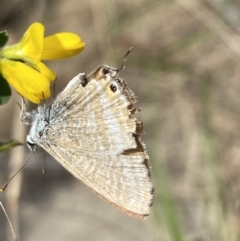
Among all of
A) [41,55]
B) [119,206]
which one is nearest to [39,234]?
[119,206]

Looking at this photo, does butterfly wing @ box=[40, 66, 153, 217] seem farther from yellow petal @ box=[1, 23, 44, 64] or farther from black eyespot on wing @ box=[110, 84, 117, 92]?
yellow petal @ box=[1, 23, 44, 64]

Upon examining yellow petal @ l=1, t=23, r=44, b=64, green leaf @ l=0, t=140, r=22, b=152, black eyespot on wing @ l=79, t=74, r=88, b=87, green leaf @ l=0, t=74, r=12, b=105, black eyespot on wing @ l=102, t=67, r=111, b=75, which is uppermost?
yellow petal @ l=1, t=23, r=44, b=64

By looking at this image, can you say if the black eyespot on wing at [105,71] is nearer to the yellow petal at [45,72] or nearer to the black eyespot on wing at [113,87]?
the black eyespot on wing at [113,87]

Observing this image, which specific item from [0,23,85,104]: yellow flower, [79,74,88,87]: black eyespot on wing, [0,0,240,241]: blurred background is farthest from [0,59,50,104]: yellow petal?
[0,0,240,241]: blurred background

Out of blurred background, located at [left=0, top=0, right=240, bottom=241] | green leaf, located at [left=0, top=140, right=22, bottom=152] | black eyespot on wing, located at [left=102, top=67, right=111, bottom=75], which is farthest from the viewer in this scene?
blurred background, located at [left=0, top=0, right=240, bottom=241]

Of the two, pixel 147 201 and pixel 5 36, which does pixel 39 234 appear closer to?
pixel 147 201

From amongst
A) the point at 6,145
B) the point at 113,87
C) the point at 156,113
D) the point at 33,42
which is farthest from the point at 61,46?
the point at 156,113
